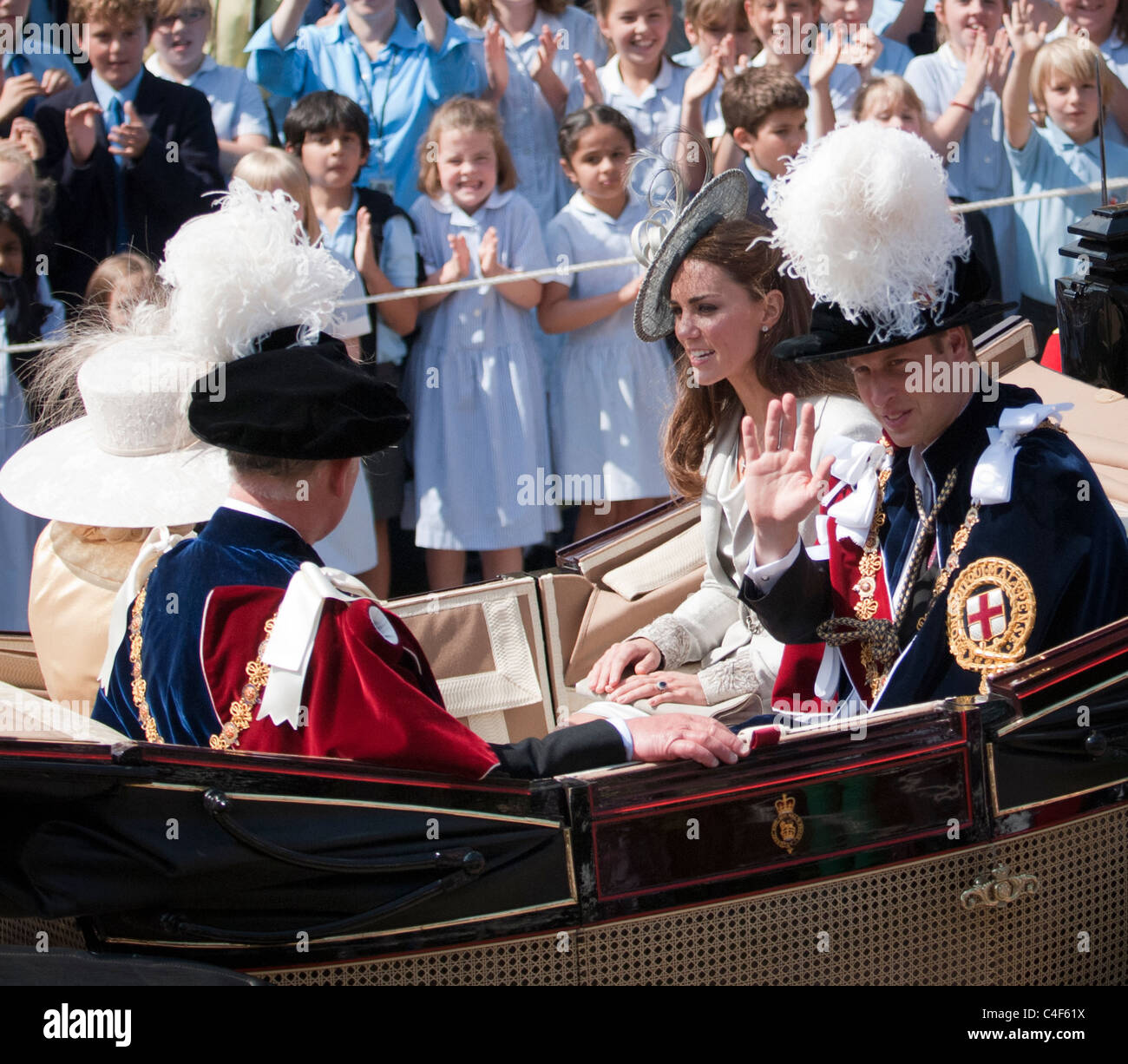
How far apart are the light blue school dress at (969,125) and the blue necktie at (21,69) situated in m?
3.18

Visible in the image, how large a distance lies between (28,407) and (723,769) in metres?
3.07

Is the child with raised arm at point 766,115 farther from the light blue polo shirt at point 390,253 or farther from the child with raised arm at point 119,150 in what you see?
the child with raised arm at point 119,150

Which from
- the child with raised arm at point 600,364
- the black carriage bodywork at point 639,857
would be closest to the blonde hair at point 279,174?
the child with raised arm at point 600,364

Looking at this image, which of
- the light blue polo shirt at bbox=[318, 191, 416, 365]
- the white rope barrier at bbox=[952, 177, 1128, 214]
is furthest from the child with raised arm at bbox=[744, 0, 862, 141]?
the light blue polo shirt at bbox=[318, 191, 416, 365]

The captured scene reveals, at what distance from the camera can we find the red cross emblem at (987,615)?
8.70 feet

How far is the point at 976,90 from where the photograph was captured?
18.4 ft

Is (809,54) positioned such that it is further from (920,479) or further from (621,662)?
(920,479)

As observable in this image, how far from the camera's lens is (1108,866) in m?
2.71

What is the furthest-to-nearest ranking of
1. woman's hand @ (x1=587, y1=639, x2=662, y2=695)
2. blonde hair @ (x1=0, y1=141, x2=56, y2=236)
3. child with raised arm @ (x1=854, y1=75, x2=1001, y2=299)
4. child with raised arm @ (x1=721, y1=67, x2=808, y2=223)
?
child with raised arm @ (x1=854, y1=75, x2=1001, y2=299)
child with raised arm @ (x1=721, y1=67, x2=808, y2=223)
blonde hair @ (x1=0, y1=141, x2=56, y2=236)
woman's hand @ (x1=587, y1=639, x2=662, y2=695)

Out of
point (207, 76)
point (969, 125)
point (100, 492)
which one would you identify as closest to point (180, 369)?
point (100, 492)

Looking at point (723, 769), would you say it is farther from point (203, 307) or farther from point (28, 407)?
point (28, 407)

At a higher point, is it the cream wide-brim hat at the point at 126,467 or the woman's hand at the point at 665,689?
the cream wide-brim hat at the point at 126,467

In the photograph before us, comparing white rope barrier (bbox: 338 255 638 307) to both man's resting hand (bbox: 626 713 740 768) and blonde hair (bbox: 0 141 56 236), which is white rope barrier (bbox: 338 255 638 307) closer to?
blonde hair (bbox: 0 141 56 236)

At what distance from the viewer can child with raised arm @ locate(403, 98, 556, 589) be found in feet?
16.4
